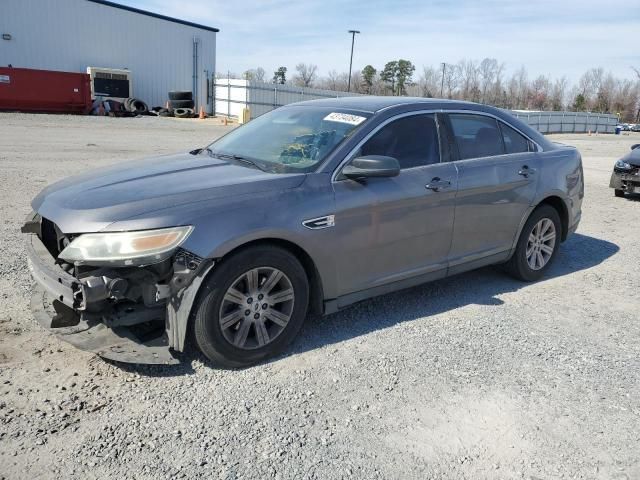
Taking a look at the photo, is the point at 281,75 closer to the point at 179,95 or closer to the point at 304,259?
the point at 179,95

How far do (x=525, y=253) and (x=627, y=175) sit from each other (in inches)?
269

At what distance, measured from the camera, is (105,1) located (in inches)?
1340

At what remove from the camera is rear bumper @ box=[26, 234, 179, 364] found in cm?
322

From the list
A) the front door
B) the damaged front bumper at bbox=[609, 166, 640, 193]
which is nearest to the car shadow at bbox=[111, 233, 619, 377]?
the front door

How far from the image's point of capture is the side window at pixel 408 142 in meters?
4.23

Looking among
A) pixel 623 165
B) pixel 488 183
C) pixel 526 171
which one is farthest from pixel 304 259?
pixel 623 165

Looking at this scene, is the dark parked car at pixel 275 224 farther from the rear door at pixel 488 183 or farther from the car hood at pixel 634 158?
the car hood at pixel 634 158

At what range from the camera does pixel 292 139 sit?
437 centimetres

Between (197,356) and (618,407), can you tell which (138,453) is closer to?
(197,356)

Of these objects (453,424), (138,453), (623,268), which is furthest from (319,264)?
(623,268)

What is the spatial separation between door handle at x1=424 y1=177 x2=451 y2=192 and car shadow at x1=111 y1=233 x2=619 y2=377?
106 centimetres

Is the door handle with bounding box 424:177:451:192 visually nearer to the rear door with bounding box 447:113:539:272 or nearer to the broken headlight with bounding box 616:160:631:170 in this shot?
the rear door with bounding box 447:113:539:272

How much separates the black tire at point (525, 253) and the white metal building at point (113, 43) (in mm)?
34535

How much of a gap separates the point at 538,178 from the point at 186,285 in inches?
145
